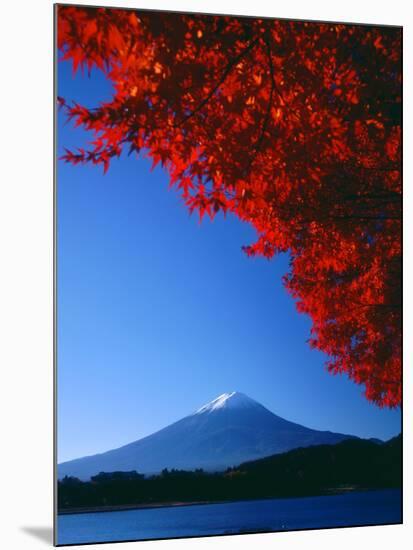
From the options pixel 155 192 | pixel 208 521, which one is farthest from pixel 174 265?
pixel 208 521

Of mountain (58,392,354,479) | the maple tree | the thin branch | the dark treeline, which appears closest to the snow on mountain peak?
mountain (58,392,354,479)

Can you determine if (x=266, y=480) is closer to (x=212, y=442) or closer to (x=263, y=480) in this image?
(x=263, y=480)

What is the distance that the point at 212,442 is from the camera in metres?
7.25

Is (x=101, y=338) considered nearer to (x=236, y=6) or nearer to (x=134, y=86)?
(x=134, y=86)

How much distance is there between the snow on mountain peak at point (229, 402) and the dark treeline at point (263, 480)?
0.38 metres

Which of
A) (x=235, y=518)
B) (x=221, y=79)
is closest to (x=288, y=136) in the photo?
(x=221, y=79)

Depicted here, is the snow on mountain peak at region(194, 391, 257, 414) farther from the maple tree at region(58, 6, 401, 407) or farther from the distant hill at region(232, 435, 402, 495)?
the maple tree at region(58, 6, 401, 407)

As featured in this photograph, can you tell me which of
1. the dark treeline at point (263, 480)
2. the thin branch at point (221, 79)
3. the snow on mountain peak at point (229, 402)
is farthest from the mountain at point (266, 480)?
the thin branch at point (221, 79)

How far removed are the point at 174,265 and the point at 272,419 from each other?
119cm

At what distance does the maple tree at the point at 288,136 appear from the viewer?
23.3 ft

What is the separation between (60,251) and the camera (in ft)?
22.9

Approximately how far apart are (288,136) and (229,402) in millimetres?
1770

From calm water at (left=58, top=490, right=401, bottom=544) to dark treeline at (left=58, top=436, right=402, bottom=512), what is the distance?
0.06 metres

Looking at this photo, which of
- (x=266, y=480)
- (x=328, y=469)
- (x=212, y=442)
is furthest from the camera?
(x=328, y=469)
